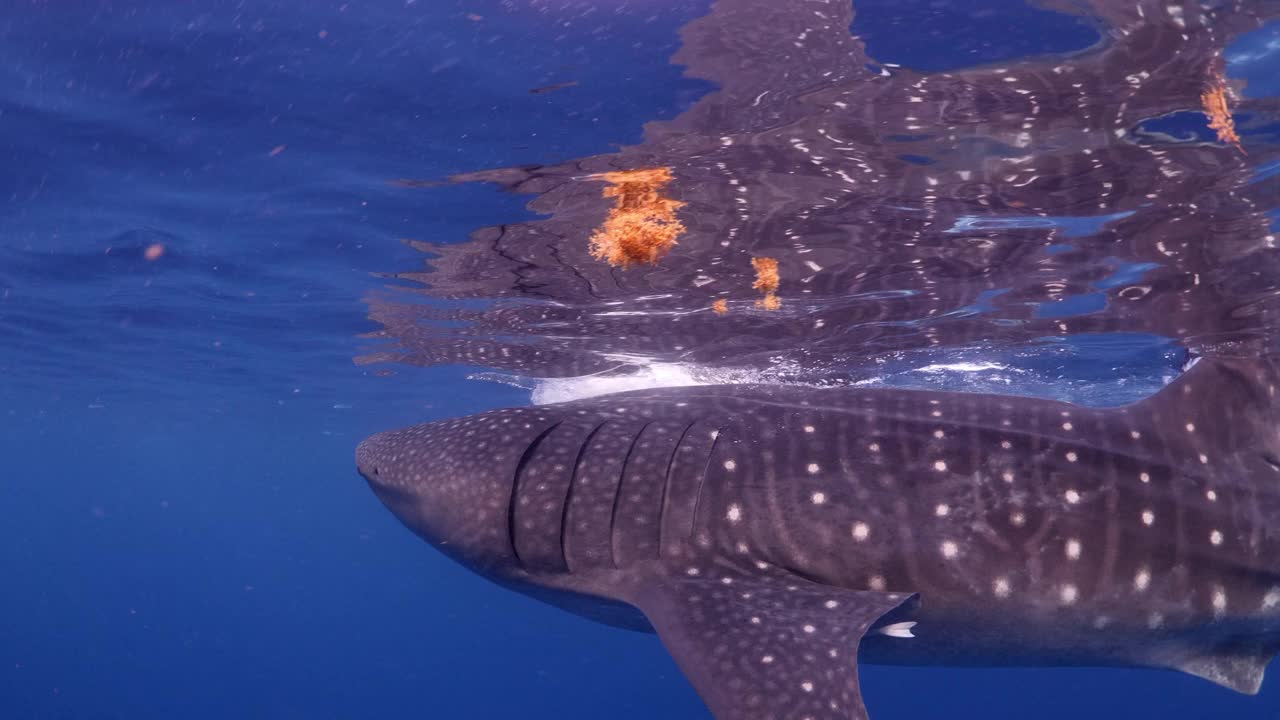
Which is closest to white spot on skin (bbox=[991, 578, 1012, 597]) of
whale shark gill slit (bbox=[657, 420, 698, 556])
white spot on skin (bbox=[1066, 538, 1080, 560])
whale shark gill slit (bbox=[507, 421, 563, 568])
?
white spot on skin (bbox=[1066, 538, 1080, 560])

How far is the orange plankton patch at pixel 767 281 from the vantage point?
921cm

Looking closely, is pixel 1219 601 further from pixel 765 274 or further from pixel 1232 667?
pixel 765 274

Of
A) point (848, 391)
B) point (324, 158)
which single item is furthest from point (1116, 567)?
point (324, 158)

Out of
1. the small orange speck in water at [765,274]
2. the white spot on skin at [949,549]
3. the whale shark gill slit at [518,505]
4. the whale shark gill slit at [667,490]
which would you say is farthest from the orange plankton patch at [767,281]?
the white spot on skin at [949,549]

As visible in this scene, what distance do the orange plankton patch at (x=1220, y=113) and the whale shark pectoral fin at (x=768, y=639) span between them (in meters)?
4.19

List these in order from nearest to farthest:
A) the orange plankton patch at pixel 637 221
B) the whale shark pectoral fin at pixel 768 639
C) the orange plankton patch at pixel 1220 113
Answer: the whale shark pectoral fin at pixel 768 639
the orange plankton patch at pixel 1220 113
the orange plankton patch at pixel 637 221

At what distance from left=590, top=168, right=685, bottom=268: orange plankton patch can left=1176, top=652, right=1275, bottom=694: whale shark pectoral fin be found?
18.1 feet

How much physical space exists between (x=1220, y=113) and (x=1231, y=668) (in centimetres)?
394

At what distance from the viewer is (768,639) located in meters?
3.84

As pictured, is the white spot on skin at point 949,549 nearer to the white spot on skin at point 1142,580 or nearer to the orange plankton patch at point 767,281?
the white spot on skin at point 1142,580

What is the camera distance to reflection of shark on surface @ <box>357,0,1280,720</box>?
459 cm

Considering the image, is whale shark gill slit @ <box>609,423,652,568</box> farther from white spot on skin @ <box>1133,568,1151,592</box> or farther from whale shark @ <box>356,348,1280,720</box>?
white spot on skin @ <box>1133,568,1151,592</box>

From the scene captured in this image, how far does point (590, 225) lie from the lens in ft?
28.0

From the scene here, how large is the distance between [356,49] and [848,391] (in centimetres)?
484
